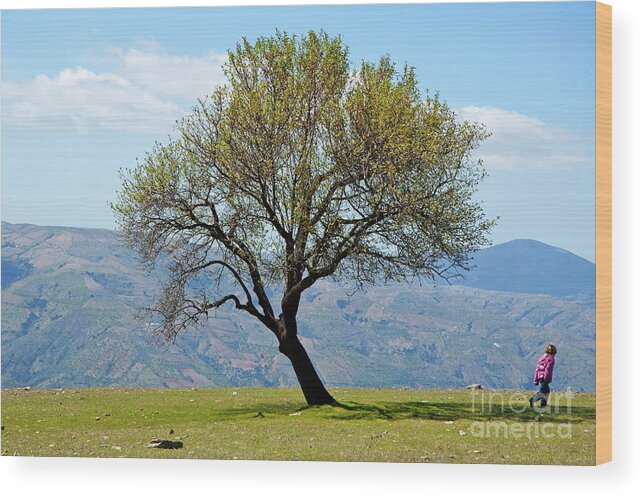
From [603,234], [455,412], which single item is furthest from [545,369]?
[603,234]

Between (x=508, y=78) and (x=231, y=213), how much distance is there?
645cm

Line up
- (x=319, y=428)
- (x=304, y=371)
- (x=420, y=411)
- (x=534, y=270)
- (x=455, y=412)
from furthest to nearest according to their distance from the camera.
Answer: (x=304, y=371) → (x=420, y=411) → (x=455, y=412) → (x=534, y=270) → (x=319, y=428)

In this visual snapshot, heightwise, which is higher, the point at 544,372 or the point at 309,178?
the point at 309,178

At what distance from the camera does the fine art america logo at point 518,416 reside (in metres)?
17.9

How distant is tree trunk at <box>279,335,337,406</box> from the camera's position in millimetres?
21219

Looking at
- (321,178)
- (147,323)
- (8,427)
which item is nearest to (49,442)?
(8,427)

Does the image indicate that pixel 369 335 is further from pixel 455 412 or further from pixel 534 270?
pixel 534 270

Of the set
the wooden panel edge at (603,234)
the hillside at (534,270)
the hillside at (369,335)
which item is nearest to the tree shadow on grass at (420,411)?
the hillside at (369,335)

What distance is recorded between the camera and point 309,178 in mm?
19812

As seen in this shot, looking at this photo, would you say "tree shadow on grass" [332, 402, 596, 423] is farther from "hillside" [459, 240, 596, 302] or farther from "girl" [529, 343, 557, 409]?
"hillside" [459, 240, 596, 302]

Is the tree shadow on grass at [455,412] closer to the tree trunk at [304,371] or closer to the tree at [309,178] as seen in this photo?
the tree trunk at [304,371]

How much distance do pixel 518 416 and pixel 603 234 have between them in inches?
175

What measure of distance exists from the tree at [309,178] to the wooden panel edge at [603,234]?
3.20m

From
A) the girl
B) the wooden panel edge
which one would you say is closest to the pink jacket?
the girl
